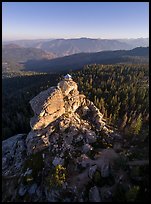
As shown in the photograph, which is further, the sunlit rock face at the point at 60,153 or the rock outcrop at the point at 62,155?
the sunlit rock face at the point at 60,153

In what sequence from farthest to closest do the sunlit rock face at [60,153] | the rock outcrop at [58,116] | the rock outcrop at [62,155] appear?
1. the rock outcrop at [58,116]
2. the sunlit rock face at [60,153]
3. the rock outcrop at [62,155]

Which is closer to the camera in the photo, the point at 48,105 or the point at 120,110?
the point at 48,105

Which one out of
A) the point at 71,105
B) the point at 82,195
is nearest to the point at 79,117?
the point at 71,105

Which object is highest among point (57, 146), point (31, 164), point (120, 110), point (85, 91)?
point (85, 91)

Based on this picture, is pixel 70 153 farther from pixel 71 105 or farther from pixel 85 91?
pixel 85 91

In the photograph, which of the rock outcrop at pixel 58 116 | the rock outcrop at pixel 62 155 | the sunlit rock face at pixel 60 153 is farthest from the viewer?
the rock outcrop at pixel 58 116

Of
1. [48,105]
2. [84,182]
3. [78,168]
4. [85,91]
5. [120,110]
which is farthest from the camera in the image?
[85,91]

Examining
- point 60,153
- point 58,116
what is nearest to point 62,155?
point 60,153

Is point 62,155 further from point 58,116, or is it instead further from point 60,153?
point 58,116

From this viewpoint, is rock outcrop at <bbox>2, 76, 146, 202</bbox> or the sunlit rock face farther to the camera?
the sunlit rock face
